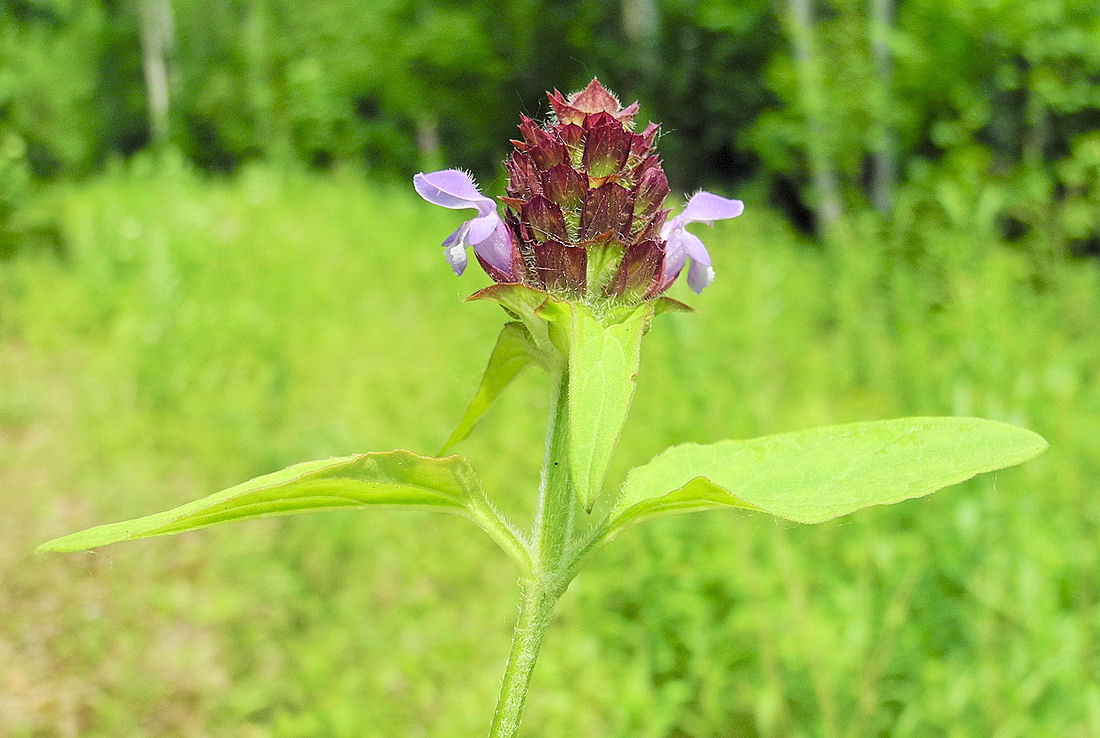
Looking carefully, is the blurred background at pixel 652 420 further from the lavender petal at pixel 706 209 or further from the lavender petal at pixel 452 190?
the lavender petal at pixel 706 209

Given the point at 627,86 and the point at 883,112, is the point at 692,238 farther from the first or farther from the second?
the point at 627,86

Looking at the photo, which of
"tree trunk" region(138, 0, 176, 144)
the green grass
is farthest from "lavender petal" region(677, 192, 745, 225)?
"tree trunk" region(138, 0, 176, 144)

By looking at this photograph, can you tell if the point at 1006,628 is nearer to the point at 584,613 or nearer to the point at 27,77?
the point at 584,613

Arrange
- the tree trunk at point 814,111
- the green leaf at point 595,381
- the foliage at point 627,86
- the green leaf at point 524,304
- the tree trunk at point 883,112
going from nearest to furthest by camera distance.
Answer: the green leaf at point 595,381, the green leaf at point 524,304, the foliage at point 627,86, the tree trunk at point 883,112, the tree trunk at point 814,111

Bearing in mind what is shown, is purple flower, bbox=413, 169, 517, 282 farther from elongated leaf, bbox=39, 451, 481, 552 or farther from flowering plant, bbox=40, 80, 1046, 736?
elongated leaf, bbox=39, 451, 481, 552

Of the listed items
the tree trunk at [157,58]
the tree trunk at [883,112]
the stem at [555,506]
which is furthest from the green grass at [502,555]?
the tree trunk at [157,58]

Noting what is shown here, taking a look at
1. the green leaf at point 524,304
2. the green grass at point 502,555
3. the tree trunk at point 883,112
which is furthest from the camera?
the tree trunk at point 883,112

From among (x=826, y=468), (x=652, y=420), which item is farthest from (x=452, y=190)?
(x=652, y=420)
